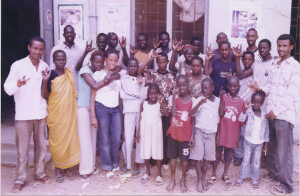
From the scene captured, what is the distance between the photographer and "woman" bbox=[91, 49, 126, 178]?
3.79 m

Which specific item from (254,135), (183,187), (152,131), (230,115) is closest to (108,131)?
(152,131)

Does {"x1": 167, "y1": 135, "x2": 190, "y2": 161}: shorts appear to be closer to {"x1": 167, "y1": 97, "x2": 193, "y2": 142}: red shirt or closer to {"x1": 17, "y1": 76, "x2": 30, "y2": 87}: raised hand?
{"x1": 167, "y1": 97, "x2": 193, "y2": 142}: red shirt

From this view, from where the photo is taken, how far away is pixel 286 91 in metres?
3.48

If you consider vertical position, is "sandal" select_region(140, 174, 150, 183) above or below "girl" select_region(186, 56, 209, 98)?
below

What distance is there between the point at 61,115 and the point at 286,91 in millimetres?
3175

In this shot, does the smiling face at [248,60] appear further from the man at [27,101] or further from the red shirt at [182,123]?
the man at [27,101]

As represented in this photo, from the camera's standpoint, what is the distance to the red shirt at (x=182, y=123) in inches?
136

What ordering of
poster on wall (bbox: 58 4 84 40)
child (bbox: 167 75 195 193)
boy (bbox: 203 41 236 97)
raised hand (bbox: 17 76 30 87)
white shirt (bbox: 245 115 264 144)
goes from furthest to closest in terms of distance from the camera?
poster on wall (bbox: 58 4 84 40)
boy (bbox: 203 41 236 97)
white shirt (bbox: 245 115 264 144)
child (bbox: 167 75 195 193)
raised hand (bbox: 17 76 30 87)

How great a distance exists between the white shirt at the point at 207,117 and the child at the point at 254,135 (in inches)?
16.1

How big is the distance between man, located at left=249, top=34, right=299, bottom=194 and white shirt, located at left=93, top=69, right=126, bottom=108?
6.65 feet

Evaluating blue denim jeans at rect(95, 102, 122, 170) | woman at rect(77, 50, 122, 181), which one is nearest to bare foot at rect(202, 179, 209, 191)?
blue denim jeans at rect(95, 102, 122, 170)

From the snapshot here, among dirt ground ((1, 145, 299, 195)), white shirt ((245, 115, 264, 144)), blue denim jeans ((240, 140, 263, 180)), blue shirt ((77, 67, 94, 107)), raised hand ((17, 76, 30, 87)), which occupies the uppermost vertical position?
raised hand ((17, 76, 30, 87))

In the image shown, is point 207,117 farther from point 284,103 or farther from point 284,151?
point 284,151

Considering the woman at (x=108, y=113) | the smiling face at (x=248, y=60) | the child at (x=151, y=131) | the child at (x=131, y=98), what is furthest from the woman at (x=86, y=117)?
the smiling face at (x=248, y=60)
